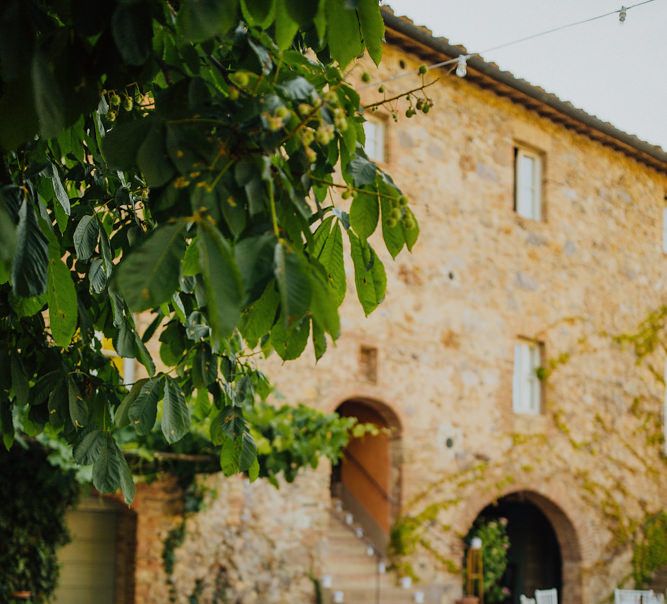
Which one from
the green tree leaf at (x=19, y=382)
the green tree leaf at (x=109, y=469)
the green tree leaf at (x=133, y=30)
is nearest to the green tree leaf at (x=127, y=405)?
the green tree leaf at (x=109, y=469)

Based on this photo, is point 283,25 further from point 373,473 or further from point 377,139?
point 373,473

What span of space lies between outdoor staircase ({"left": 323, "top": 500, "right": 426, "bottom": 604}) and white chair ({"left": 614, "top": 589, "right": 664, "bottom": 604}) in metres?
2.76

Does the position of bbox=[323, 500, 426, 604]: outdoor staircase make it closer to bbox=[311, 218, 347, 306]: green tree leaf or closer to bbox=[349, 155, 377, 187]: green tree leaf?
bbox=[311, 218, 347, 306]: green tree leaf

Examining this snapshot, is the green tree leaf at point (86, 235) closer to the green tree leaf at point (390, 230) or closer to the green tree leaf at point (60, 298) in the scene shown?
the green tree leaf at point (60, 298)

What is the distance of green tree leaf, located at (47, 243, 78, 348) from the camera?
2.23 metres

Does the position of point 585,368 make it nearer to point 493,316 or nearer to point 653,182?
point 493,316

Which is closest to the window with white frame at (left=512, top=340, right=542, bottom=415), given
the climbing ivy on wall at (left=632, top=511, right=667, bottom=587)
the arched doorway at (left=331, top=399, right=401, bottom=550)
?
the arched doorway at (left=331, top=399, right=401, bottom=550)

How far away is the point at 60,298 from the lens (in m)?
2.33

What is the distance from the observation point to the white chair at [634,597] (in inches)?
490

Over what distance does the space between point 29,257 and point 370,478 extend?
1024cm

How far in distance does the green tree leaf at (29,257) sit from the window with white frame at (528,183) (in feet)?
38.2

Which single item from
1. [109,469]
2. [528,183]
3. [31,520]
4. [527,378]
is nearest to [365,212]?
[109,469]

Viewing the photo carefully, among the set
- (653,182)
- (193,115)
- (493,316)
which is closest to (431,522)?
(493,316)

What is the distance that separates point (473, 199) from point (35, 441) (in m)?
6.45
